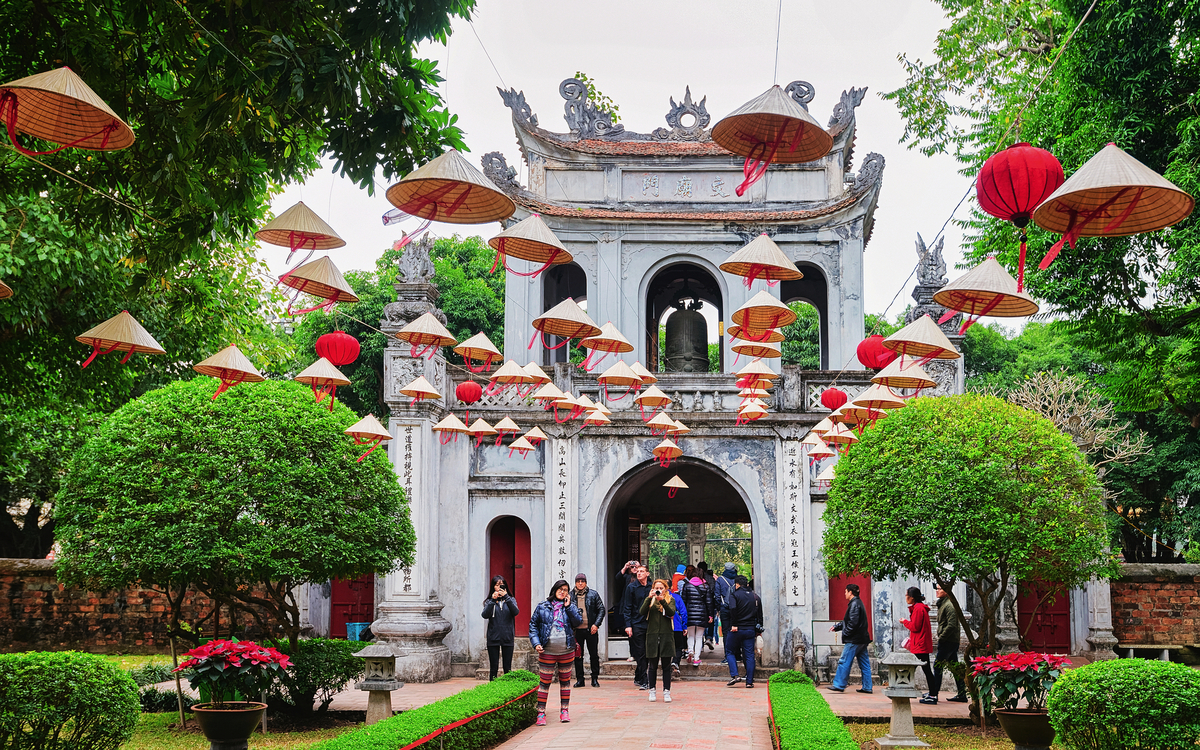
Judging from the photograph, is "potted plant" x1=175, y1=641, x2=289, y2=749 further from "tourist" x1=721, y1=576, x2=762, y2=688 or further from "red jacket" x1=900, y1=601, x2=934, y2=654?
"red jacket" x1=900, y1=601, x2=934, y2=654

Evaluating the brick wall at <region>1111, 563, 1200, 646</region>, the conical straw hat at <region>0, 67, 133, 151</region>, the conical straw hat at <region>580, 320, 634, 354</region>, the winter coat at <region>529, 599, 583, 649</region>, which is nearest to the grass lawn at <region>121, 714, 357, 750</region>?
the winter coat at <region>529, 599, 583, 649</region>

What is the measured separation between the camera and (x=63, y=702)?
800 centimetres

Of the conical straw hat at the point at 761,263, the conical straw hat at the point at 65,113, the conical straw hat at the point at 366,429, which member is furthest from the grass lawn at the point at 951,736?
the conical straw hat at the point at 65,113

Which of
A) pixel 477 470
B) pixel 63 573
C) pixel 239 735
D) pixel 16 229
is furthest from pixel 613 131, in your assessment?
pixel 239 735

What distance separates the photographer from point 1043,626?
18.0 meters

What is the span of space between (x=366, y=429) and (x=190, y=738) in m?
4.00

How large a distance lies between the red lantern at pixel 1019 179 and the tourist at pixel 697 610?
11.5m

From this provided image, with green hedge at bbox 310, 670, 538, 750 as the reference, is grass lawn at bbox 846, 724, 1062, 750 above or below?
below

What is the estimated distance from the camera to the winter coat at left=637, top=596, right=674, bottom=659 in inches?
493

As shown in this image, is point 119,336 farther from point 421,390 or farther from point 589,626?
point 589,626

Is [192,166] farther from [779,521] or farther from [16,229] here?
[779,521]

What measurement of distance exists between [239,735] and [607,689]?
7346 millimetres

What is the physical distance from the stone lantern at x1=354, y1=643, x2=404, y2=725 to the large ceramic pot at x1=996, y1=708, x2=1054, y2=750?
6097 mm

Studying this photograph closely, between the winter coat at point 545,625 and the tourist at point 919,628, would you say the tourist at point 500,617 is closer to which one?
the winter coat at point 545,625
